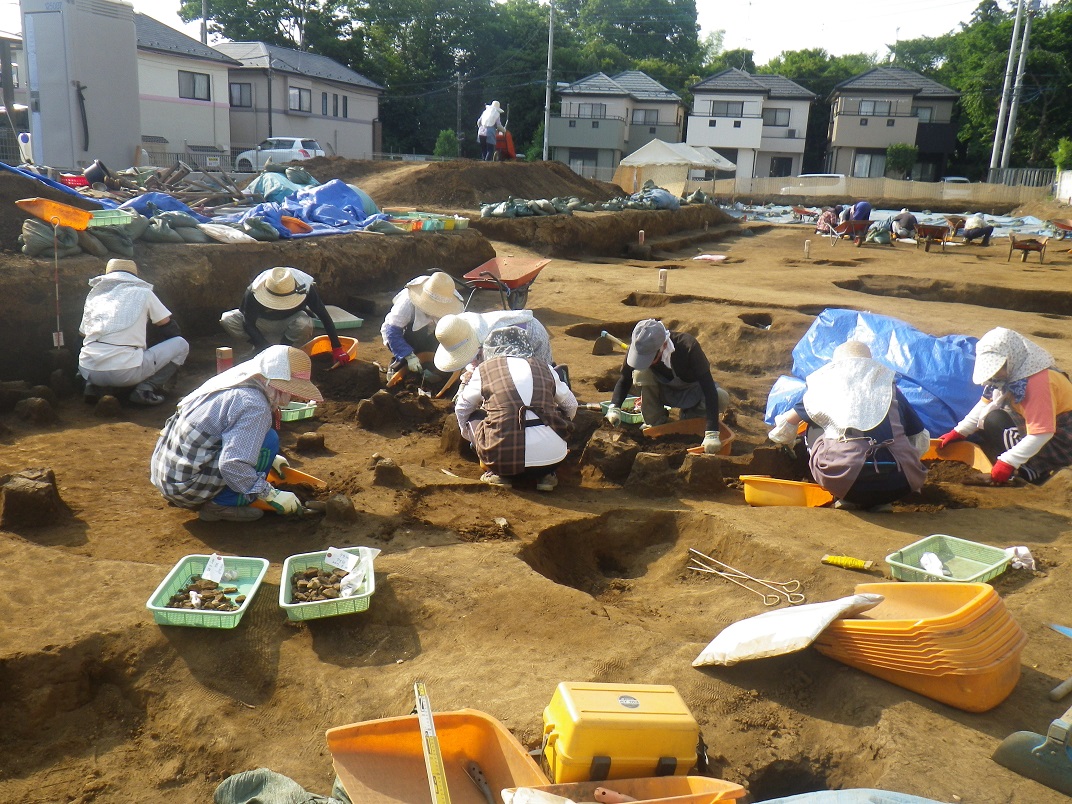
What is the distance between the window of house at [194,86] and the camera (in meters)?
27.9

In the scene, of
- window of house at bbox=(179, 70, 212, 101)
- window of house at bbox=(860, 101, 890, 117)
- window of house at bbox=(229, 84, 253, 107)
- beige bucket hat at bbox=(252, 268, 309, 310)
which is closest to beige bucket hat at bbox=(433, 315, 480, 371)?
beige bucket hat at bbox=(252, 268, 309, 310)

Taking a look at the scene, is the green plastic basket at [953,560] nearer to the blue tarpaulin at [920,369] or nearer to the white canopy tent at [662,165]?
the blue tarpaulin at [920,369]

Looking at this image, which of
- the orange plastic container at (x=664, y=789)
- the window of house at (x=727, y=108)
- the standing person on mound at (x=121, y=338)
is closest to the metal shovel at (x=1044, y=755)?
the orange plastic container at (x=664, y=789)

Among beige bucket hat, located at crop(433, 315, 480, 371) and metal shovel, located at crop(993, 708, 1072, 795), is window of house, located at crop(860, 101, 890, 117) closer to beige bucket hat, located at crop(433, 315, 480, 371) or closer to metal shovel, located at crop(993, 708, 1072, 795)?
beige bucket hat, located at crop(433, 315, 480, 371)

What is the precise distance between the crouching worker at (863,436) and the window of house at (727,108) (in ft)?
135

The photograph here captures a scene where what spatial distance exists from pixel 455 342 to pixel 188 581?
10.1ft

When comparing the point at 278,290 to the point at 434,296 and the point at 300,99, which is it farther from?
the point at 300,99

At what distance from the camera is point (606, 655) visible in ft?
10.5

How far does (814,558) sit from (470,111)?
44.1 meters

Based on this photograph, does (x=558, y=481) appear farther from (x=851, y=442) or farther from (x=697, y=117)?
(x=697, y=117)

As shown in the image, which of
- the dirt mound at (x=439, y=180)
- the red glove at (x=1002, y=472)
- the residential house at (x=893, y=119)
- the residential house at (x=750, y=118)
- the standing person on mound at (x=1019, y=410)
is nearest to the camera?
the standing person on mound at (x=1019, y=410)

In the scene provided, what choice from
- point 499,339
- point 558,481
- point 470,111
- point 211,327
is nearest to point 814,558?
point 558,481

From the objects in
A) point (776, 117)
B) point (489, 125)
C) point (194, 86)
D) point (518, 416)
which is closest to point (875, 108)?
point (776, 117)

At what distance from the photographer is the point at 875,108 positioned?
1651 inches
